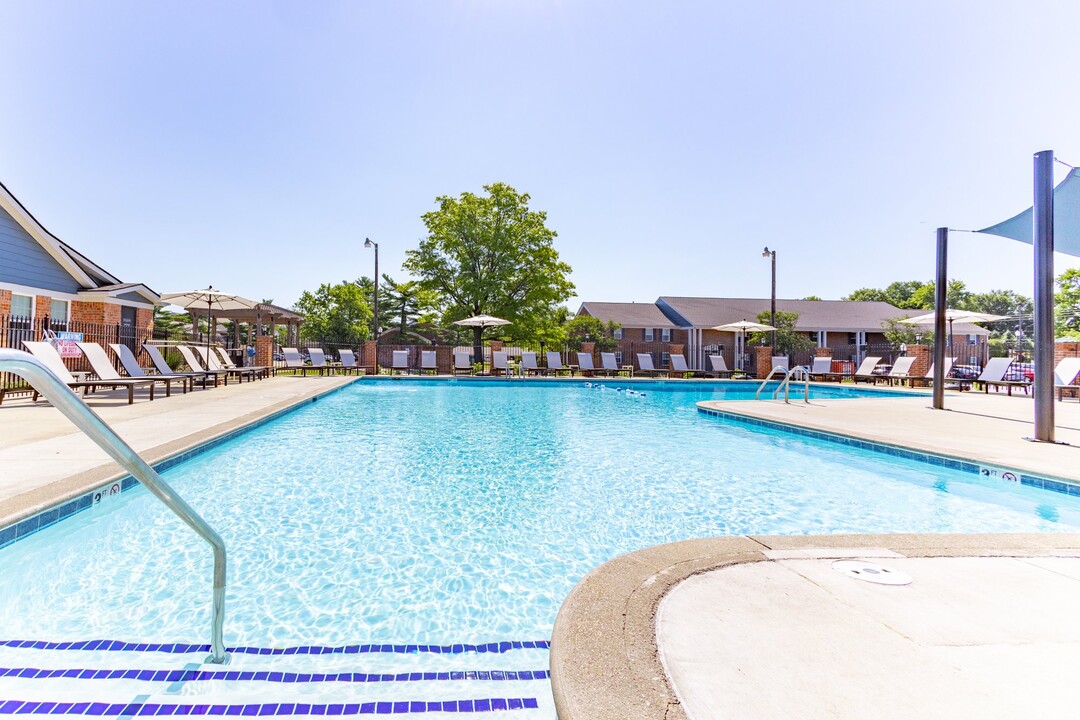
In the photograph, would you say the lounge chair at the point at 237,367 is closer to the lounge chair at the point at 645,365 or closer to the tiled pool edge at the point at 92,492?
the tiled pool edge at the point at 92,492

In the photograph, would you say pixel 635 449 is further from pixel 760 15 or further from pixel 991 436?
pixel 760 15

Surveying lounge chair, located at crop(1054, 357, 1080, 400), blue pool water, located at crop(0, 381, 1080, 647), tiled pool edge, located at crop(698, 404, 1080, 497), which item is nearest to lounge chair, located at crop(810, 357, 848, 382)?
lounge chair, located at crop(1054, 357, 1080, 400)

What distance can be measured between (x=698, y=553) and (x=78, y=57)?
52.1 ft

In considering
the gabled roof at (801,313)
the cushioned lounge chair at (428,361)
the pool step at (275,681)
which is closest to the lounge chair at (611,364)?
the cushioned lounge chair at (428,361)

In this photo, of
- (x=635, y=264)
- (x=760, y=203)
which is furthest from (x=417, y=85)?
(x=635, y=264)

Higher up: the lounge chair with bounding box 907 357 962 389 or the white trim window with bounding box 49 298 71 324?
the white trim window with bounding box 49 298 71 324

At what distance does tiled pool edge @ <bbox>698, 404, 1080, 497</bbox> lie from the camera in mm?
4328

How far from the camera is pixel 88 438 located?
3.51 metres

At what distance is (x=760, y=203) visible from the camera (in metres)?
18.6

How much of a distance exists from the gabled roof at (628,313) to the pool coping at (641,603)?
90.5ft

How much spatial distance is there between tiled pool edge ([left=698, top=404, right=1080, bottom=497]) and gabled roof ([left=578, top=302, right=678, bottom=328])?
22.2 meters

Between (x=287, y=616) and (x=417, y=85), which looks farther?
(x=417, y=85)

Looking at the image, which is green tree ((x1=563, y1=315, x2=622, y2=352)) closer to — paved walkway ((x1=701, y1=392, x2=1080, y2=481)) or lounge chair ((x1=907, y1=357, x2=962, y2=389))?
lounge chair ((x1=907, y1=357, x2=962, y2=389))

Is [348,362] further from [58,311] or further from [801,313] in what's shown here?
[801,313]
